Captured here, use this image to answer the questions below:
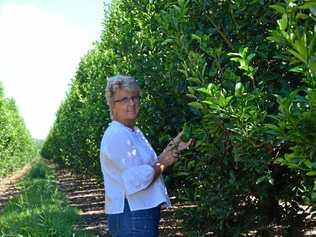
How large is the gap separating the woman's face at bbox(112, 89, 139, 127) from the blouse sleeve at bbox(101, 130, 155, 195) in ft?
0.48

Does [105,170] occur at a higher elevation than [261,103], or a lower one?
lower

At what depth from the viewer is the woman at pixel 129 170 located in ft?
11.1

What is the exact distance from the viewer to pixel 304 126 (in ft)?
6.70

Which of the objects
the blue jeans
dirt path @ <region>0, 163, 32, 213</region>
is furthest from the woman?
dirt path @ <region>0, 163, 32, 213</region>

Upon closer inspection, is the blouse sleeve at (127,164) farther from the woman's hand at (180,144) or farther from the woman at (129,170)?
the woman's hand at (180,144)

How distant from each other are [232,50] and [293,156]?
166 centimetres

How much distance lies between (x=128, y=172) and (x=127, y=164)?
0.05 m

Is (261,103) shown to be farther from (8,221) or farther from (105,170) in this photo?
(8,221)

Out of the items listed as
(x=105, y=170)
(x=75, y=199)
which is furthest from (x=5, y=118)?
(x=105, y=170)

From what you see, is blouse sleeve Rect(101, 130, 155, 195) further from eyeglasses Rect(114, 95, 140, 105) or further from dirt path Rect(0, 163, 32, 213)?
dirt path Rect(0, 163, 32, 213)

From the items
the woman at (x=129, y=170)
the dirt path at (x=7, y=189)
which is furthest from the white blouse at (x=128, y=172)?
the dirt path at (x=7, y=189)

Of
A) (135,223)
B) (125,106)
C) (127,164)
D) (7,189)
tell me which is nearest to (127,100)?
(125,106)

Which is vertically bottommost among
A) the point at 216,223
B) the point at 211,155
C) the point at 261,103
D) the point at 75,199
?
the point at 75,199

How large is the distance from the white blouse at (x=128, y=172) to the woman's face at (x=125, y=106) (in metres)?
0.05
